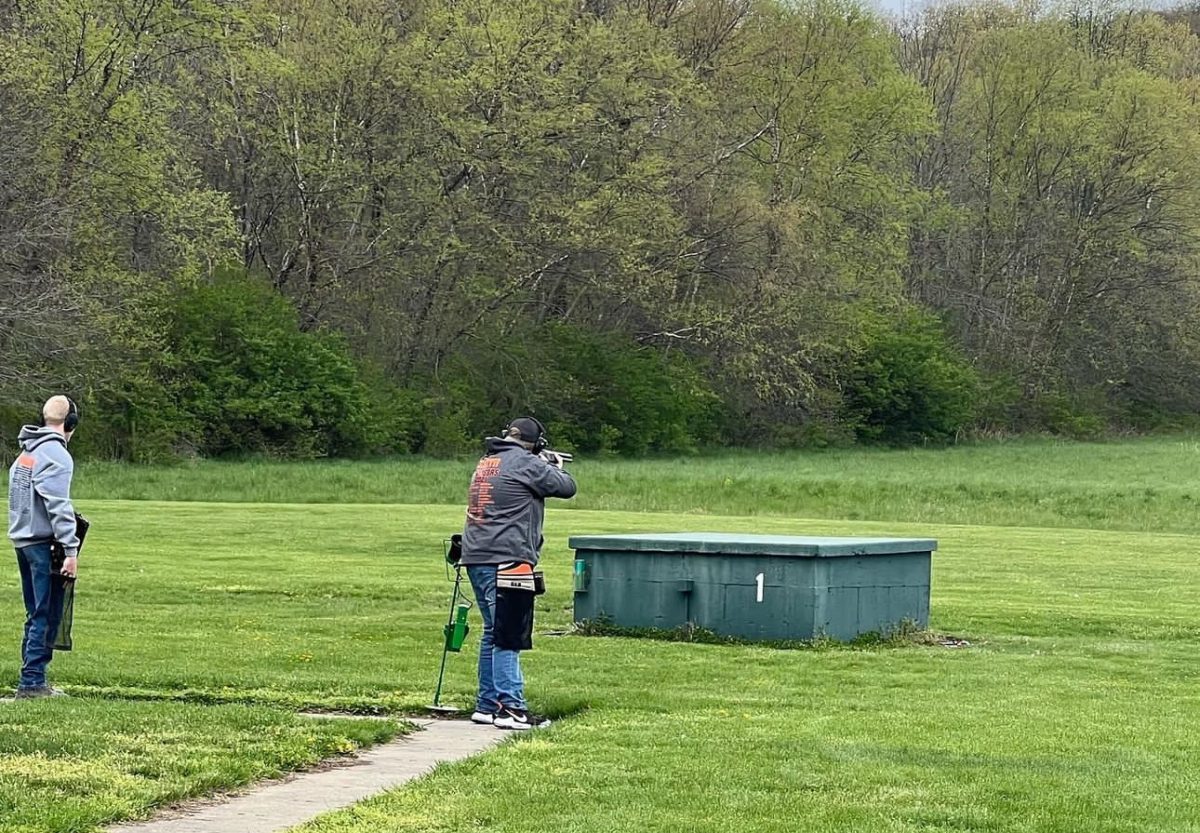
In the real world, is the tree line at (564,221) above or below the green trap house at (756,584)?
above

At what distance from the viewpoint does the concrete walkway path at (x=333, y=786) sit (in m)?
7.47

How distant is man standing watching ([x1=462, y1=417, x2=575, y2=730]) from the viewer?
35.2ft

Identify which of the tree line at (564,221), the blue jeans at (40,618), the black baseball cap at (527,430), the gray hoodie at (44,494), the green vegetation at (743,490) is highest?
the tree line at (564,221)

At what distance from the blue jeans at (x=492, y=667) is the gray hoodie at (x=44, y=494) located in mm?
2594

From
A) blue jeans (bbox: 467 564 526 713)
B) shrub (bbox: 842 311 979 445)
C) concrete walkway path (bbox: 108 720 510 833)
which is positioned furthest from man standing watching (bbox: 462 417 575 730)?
shrub (bbox: 842 311 979 445)

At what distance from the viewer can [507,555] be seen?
1080 centimetres

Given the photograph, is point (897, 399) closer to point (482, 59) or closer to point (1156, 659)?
point (482, 59)

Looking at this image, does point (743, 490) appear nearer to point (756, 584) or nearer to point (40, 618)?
point (756, 584)

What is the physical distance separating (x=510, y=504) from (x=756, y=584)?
17.5ft

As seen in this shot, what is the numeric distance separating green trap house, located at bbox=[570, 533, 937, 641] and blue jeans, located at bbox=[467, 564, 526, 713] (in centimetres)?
477

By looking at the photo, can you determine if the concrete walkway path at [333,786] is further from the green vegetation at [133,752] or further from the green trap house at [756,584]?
the green trap house at [756,584]

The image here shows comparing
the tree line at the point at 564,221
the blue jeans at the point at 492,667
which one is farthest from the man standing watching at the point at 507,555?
the tree line at the point at 564,221

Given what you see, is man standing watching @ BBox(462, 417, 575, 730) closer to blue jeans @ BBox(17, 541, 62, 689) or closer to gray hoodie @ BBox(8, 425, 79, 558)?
gray hoodie @ BBox(8, 425, 79, 558)

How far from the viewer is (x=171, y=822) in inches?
295
